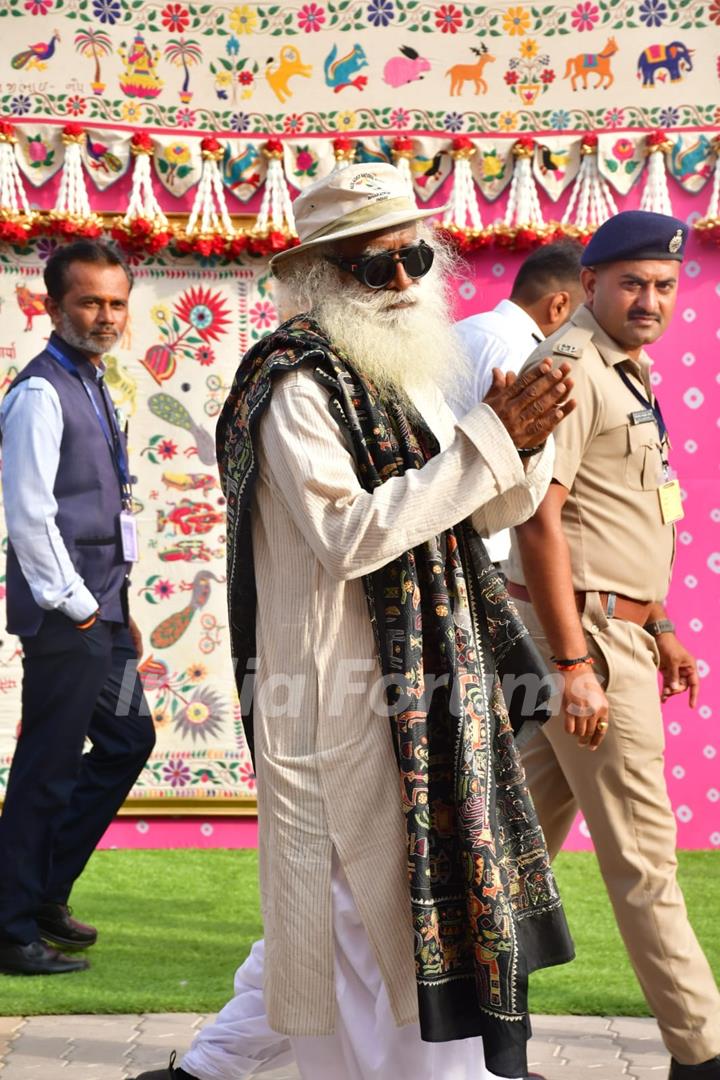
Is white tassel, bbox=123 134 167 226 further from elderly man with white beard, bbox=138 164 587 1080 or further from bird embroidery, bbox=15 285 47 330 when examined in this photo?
elderly man with white beard, bbox=138 164 587 1080

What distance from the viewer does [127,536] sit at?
182 inches

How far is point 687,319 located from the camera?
5793mm

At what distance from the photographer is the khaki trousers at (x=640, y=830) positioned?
127 inches

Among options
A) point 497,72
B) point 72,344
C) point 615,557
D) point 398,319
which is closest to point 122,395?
point 72,344

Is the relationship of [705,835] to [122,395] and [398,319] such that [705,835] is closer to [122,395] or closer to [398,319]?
[122,395]

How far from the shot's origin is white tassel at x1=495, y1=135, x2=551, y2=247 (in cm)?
568

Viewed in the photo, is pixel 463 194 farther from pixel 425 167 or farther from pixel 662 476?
pixel 662 476

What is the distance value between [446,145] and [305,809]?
150 inches

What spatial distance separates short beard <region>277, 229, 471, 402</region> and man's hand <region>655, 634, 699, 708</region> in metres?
1.12

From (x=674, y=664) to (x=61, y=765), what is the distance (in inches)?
73.5

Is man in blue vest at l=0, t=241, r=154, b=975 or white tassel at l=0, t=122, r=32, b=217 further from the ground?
white tassel at l=0, t=122, r=32, b=217

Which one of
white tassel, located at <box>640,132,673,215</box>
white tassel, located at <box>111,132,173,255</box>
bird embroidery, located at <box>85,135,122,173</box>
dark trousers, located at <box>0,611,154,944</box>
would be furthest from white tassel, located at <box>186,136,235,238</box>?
dark trousers, located at <box>0,611,154,944</box>

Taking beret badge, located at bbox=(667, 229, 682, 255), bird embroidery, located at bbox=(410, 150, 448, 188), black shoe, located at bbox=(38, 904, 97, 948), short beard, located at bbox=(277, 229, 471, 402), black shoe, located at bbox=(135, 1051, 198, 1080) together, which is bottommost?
black shoe, located at bbox=(38, 904, 97, 948)

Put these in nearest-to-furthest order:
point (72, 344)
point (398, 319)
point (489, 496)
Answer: point (489, 496) → point (398, 319) → point (72, 344)
